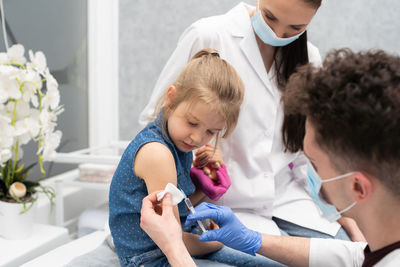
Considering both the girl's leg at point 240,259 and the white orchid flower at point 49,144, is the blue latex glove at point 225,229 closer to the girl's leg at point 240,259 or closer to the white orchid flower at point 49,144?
the girl's leg at point 240,259

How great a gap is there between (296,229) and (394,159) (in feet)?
2.74

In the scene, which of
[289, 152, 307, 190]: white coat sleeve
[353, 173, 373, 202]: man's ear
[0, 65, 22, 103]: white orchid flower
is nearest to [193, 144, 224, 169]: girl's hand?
[289, 152, 307, 190]: white coat sleeve

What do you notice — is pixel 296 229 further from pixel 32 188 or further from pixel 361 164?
pixel 32 188

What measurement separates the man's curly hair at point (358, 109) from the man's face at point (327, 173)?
0.02 m

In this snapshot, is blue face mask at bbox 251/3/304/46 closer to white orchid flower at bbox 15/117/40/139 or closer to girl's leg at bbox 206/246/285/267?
girl's leg at bbox 206/246/285/267

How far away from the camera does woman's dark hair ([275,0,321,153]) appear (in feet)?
4.88

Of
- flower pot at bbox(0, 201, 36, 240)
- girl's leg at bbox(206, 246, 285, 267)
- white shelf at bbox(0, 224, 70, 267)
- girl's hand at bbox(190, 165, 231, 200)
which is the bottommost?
white shelf at bbox(0, 224, 70, 267)

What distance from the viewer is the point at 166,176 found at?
1.03 meters

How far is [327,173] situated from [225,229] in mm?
358

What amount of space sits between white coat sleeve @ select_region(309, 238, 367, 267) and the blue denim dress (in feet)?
1.55

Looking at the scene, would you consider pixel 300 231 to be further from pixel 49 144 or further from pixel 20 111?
pixel 20 111

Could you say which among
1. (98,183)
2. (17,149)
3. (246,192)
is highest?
(17,149)

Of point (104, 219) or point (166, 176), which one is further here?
point (104, 219)

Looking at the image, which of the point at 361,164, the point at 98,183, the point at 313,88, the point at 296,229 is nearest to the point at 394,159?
the point at 361,164
